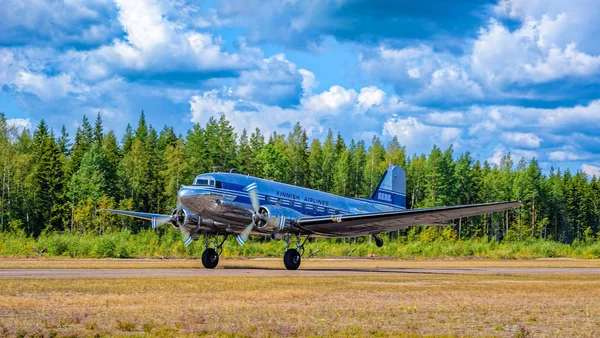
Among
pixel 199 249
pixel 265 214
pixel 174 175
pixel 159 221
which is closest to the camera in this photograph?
pixel 265 214

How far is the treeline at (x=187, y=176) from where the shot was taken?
85.5 meters

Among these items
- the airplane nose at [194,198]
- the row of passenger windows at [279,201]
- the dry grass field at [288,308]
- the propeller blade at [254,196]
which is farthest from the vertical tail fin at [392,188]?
the dry grass field at [288,308]

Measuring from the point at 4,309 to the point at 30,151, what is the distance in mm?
95387

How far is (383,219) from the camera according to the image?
34.0 metres

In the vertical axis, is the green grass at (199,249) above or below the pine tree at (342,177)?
below

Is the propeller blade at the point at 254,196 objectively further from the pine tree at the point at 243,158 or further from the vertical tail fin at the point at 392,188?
the pine tree at the point at 243,158

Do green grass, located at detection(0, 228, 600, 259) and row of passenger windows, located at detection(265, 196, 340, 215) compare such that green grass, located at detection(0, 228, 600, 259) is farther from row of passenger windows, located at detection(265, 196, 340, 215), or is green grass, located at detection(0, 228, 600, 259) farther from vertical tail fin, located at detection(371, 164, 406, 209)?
row of passenger windows, located at detection(265, 196, 340, 215)

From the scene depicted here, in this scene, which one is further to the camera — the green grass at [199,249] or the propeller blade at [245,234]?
the green grass at [199,249]

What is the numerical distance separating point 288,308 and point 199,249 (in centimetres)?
3677

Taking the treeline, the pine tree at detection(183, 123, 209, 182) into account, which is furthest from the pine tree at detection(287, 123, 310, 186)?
the pine tree at detection(183, 123, 209, 182)

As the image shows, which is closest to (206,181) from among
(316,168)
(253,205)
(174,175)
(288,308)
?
(253,205)

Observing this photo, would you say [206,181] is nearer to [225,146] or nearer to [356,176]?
[225,146]

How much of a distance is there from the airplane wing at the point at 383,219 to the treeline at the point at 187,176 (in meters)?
30.1

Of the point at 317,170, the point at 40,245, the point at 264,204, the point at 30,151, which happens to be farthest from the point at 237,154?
the point at 264,204
